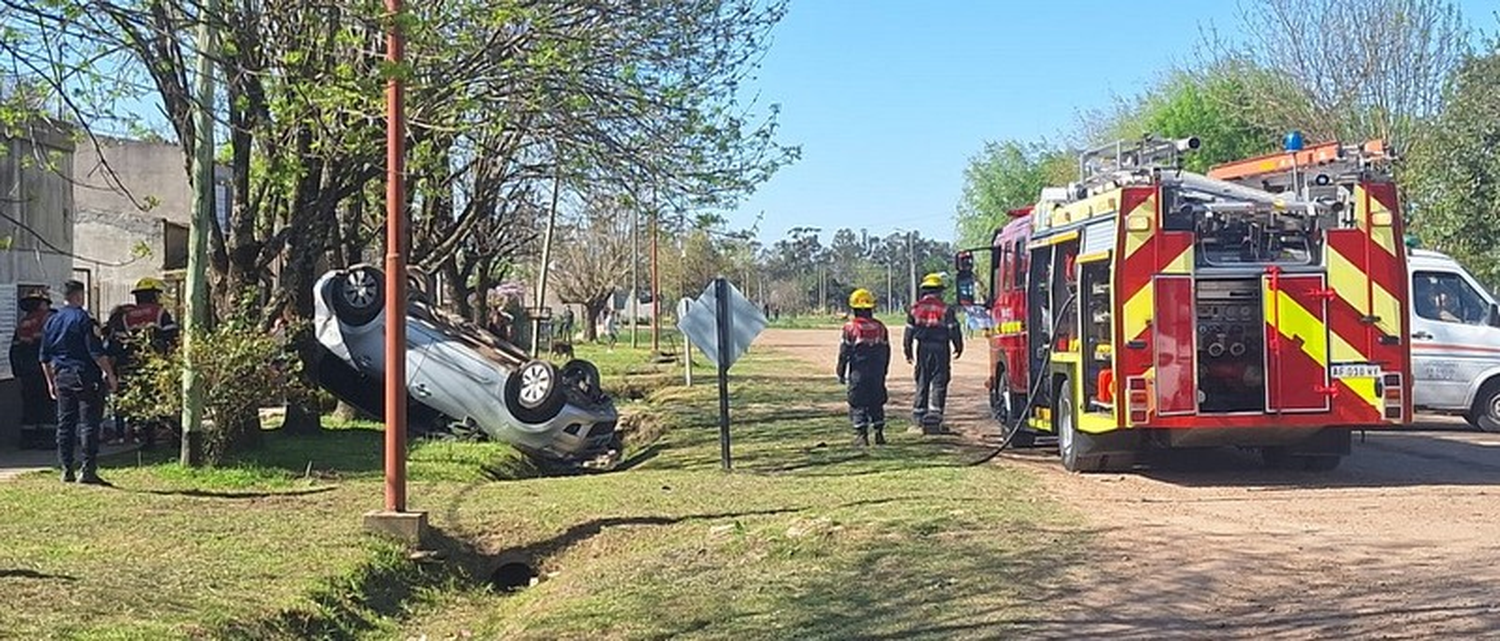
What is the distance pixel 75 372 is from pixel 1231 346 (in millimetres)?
9291

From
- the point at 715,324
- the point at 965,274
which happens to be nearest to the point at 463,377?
the point at 715,324

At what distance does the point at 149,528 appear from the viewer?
11266 millimetres

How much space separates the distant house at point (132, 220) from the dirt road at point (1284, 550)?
15095 millimetres

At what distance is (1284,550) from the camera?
9719mm

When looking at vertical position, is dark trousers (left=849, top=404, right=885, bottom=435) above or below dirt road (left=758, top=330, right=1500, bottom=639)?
above

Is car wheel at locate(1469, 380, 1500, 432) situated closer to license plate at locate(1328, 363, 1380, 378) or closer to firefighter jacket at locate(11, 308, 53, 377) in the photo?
license plate at locate(1328, 363, 1380, 378)

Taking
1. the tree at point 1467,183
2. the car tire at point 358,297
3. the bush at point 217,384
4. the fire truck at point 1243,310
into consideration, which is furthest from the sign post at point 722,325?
the tree at point 1467,183

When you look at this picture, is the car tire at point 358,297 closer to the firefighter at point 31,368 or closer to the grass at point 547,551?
the grass at point 547,551

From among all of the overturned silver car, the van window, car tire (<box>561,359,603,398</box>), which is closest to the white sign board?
the overturned silver car

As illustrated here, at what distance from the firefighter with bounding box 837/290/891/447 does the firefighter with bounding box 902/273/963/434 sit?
664 millimetres

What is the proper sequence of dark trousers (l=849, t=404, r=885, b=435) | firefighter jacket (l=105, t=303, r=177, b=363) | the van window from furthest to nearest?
the van window < dark trousers (l=849, t=404, r=885, b=435) < firefighter jacket (l=105, t=303, r=177, b=363)

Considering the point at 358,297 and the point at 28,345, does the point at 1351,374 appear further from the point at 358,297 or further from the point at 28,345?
the point at 28,345

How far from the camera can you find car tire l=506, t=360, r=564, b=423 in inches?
684

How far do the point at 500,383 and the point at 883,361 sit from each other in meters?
4.14
